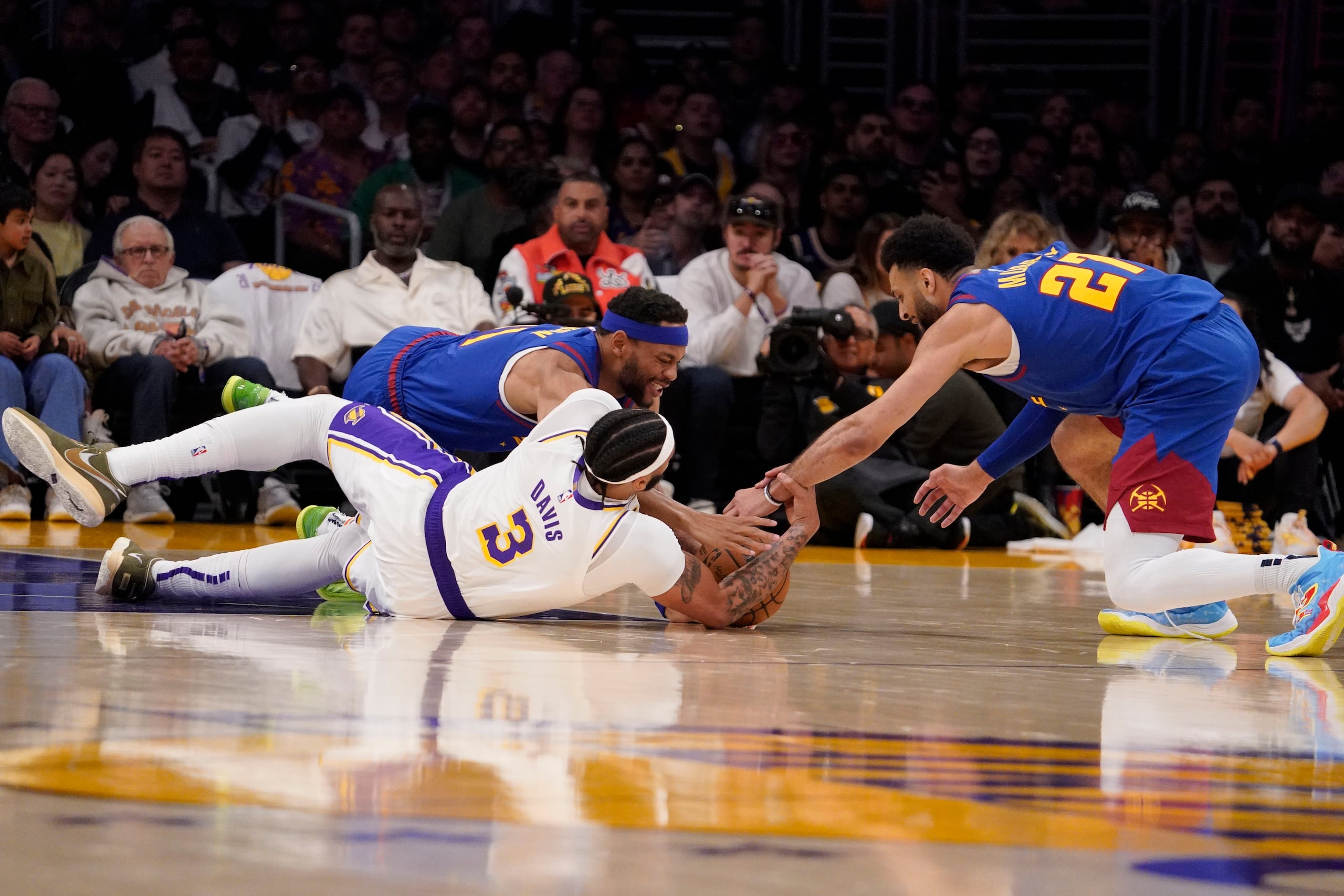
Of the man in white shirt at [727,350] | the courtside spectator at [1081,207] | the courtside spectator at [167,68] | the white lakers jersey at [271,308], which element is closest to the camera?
the man in white shirt at [727,350]

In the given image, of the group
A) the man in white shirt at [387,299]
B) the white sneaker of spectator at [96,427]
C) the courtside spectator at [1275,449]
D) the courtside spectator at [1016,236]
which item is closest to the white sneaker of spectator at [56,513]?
the white sneaker of spectator at [96,427]

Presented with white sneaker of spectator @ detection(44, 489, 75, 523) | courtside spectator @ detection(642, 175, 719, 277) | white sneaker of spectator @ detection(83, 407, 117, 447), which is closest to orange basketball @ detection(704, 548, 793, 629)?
white sneaker of spectator @ detection(44, 489, 75, 523)

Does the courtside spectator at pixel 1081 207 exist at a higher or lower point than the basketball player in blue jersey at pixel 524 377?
higher

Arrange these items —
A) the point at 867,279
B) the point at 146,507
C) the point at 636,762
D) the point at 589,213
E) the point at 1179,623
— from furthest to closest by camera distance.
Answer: the point at 867,279, the point at 589,213, the point at 146,507, the point at 1179,623, the point at 636,762

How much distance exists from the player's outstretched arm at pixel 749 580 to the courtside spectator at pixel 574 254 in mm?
3427

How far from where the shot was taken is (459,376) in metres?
4.24

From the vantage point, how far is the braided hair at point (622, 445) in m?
3.07

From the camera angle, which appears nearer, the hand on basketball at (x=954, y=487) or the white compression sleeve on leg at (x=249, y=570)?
the white compression sleeve on leg at (x=249, y=570)

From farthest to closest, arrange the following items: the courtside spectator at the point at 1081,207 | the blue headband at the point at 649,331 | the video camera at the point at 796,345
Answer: the courtside spectator at the point at 1081,207
the video camera at the point at 796,345
the blue headband at the point at 649,331

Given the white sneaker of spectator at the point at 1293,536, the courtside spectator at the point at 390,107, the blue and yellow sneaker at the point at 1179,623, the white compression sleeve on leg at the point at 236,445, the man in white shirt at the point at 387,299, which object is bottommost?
the white sneaker of spectator at the point at 1293,536

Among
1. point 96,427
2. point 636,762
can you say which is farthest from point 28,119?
point 636,762

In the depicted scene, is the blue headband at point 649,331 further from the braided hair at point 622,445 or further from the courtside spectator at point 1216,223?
the courtside spectator at point 1216,223

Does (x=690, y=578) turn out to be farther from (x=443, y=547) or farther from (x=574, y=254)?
(x=574, y=254)

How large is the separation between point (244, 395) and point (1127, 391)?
2409mm
